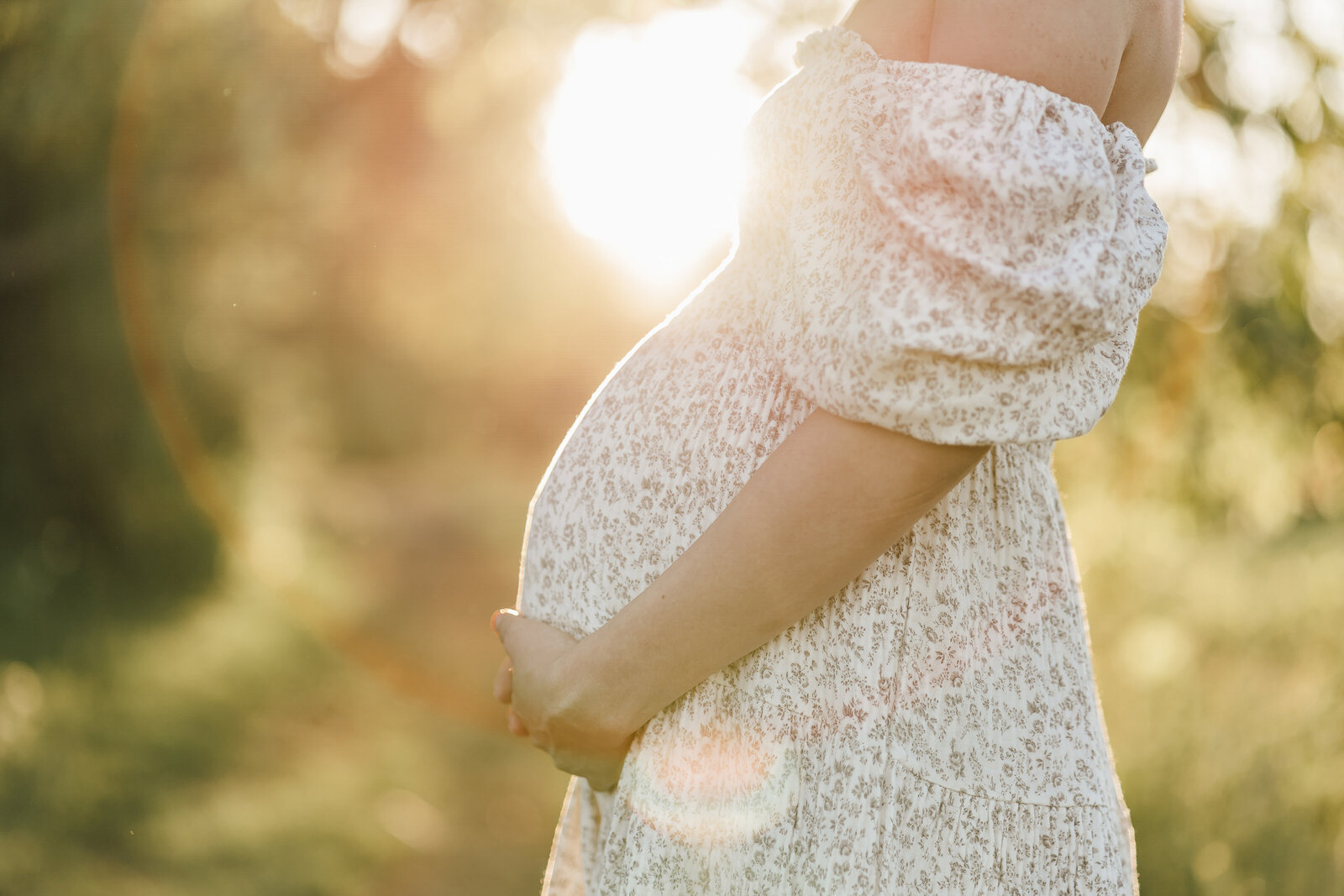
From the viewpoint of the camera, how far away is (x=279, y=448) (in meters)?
8.23

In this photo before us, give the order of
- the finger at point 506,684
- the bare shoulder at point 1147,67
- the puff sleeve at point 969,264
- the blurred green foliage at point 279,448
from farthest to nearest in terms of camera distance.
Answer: the blurred green foliage at point 279,448 < the finger at point 506,684 < the bare shoulder at point 1147,67 < the puff sleeve at point 969,264

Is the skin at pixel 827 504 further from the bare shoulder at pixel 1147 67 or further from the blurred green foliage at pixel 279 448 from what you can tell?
the blurred green foliage at pixel 279 448

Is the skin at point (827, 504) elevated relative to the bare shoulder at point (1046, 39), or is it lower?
lower

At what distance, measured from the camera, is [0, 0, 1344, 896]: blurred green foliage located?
3289 millimetres

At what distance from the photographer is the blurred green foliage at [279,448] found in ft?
10.8

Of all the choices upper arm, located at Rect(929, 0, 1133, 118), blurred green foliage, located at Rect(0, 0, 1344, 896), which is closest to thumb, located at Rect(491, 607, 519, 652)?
upper arm, located at Rect(929, 0, 1133, 118)

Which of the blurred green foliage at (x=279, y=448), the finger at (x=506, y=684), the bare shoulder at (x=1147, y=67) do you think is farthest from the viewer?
the blurred green foliage at (x=279, y=448)

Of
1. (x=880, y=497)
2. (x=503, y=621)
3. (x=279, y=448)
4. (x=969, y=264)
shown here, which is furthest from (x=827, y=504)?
(x=279, y=448)

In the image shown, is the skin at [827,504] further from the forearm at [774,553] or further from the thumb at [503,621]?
the thumb at [503,621]

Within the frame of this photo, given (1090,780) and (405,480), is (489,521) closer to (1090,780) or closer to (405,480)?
(405,480)

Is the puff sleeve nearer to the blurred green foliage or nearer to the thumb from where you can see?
the thumb

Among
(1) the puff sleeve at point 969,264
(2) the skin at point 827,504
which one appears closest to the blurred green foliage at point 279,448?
(2) the skin at point 827,504

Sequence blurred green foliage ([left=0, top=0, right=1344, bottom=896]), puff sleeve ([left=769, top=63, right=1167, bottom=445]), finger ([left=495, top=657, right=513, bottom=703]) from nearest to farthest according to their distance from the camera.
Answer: puff sleeve ([left=769, top=63, right=1167, bottom=445]), finger ([left=495, top=657, right=513, bottom=703]), blurred green foliage ([left=0, top=0, right=1344, bottom=896])

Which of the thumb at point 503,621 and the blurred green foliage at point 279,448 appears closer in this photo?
the thumb at point 503,621
